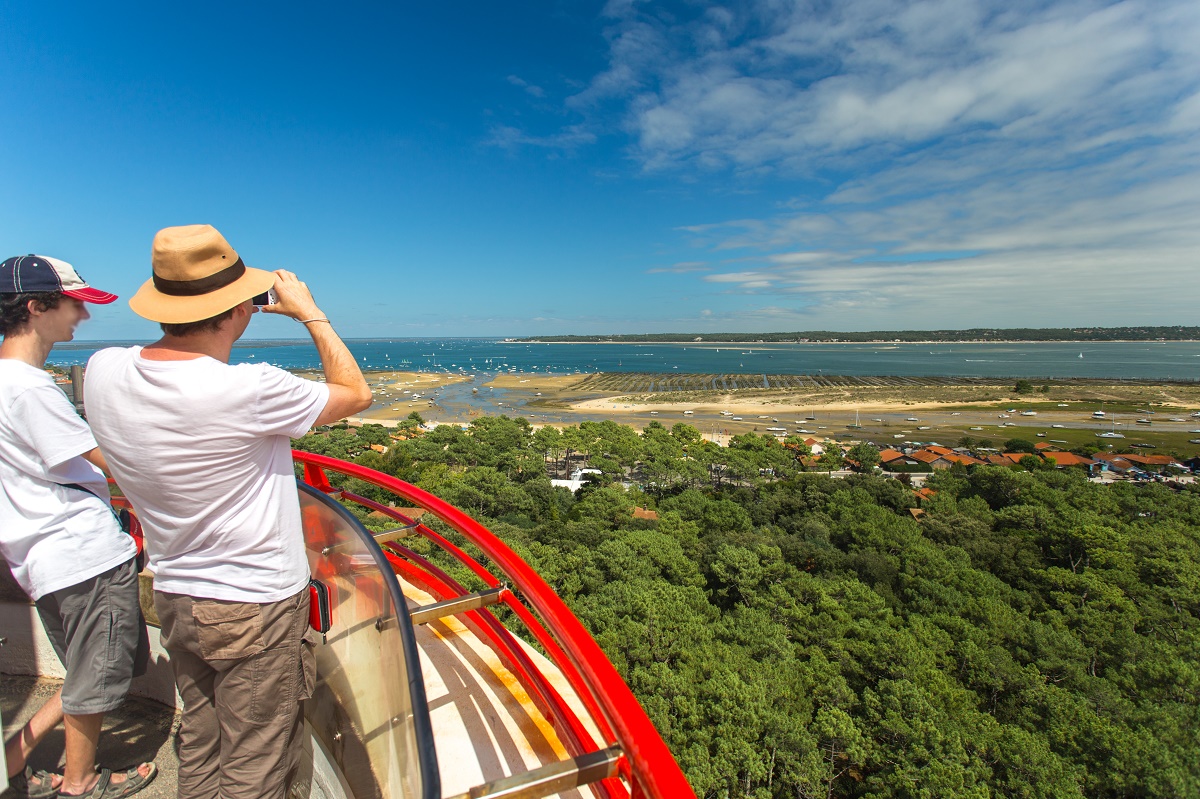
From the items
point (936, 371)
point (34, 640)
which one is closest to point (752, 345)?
point (936, 371)

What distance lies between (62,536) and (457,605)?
136 centimetres

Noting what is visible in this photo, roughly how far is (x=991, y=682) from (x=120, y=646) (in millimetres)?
14050

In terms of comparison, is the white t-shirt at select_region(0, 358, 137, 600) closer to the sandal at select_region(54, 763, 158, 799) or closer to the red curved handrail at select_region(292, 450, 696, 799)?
the sandal at select_region(54, 763, 158, 799)

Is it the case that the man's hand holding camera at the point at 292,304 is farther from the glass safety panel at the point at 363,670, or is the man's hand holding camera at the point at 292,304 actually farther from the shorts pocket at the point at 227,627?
the shorts pocket at the point at 227,627

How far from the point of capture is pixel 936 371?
91.2 metres

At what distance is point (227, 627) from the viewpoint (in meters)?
1.31

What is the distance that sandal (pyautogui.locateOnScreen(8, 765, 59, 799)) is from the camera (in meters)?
1.85

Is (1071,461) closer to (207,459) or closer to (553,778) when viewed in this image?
(553,778)

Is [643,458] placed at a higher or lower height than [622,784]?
lower

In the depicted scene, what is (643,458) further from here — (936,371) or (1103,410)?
(936,371)

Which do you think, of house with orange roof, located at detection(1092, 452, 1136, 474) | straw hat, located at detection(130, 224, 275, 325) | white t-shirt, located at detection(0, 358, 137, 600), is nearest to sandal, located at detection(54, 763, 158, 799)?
white t-shirt, located at detection(0, 358, 137, 600)

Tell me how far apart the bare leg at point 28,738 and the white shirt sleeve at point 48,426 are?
88 cm

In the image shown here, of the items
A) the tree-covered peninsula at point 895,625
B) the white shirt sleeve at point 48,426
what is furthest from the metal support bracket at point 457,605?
the tree-covered peninsula at point 895,625

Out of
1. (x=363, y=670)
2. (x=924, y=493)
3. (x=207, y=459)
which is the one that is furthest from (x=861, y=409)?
(x=207, y=459)
